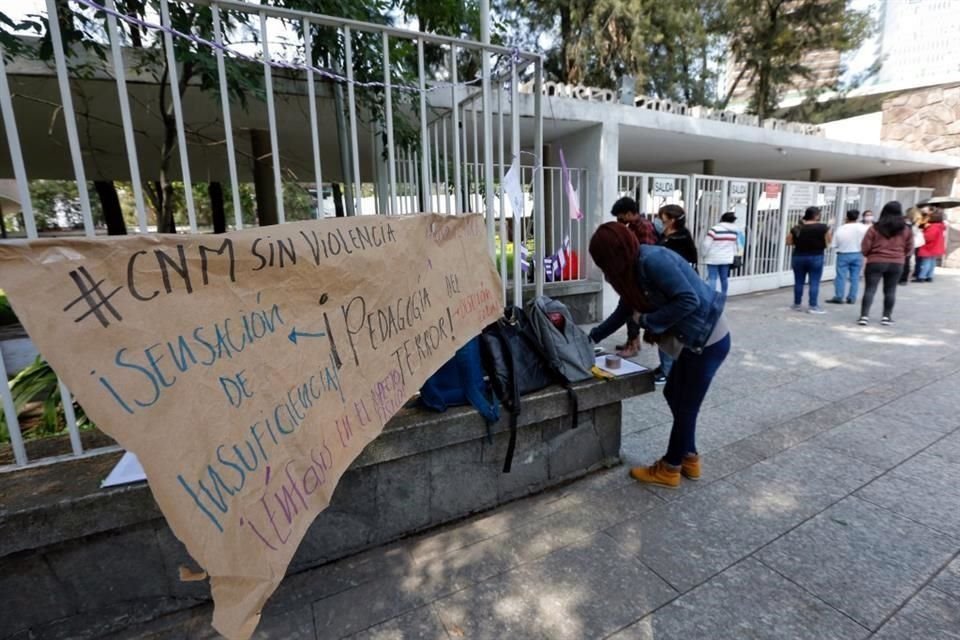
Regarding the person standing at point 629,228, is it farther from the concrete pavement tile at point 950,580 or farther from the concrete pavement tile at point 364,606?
the concrete pavement tile at point 364,606

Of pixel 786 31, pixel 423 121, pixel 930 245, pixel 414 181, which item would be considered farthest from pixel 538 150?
pixel 786 31

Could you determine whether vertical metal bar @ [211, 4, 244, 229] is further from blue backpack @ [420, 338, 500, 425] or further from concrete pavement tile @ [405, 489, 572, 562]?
concrete pavement tile @ [405, 489, 572, 562]

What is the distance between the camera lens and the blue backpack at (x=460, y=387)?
2.30 m

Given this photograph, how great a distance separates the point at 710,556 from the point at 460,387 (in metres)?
1.41

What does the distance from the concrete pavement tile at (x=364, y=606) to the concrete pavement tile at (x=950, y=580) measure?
2201 mm

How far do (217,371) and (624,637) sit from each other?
5.70ft

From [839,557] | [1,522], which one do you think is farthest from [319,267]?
[839,557]

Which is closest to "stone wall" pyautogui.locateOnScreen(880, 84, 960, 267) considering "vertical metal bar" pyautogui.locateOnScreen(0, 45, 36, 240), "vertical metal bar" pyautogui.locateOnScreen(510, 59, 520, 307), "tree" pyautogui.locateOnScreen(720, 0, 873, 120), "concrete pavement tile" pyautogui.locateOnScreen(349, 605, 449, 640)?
"tree" pyautogui.locateOnScreen(720, 0, 873, 120)

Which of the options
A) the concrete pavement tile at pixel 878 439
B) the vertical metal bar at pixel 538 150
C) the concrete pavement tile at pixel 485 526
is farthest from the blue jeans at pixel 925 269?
the concrete pavement tile at pixel 485 526

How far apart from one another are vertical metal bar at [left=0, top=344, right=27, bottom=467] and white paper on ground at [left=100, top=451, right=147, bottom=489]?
345 millimetres

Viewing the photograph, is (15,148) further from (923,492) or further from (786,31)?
(786,31)

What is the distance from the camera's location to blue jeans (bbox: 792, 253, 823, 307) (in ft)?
22.9

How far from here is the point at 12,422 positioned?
5.66 feet

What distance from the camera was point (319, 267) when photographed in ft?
4.93
